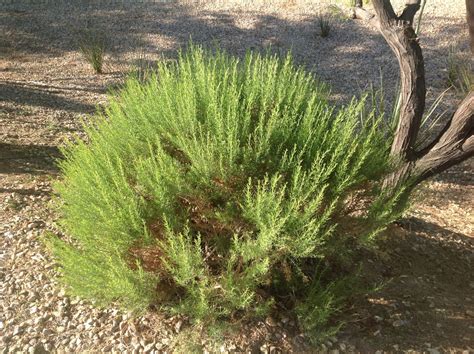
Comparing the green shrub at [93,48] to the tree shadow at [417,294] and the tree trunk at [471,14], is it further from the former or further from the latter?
the tree trunk at [471,14]

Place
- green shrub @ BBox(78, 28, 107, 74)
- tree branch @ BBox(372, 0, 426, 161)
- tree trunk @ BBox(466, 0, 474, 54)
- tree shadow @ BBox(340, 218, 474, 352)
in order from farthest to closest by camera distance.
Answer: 1. green shrub @ BBox(78, 28, 107, 74)
2. tree branch @ BBox(372, 0, 426, 161)
3. tree trunk @ BBox(466, 0, 474, 54)
4. tree shadow @ BBox(340, 218, 474, 352)

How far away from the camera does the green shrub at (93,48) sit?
793cm

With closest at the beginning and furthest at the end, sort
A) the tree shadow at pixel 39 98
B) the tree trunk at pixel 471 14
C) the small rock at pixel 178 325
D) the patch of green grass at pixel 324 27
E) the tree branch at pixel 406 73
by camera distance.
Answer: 1. the small rock at pixel 178 325
2. the tree trunk at pixel 471 14
3. the tree branch at pixel 406 73
4. the tree shadow at pixel 39 98
5. the patch of green grass at pixel 324 27

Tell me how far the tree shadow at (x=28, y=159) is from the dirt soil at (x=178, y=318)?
10mm

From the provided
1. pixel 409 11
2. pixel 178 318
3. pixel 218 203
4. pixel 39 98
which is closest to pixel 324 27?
pixel 39 98

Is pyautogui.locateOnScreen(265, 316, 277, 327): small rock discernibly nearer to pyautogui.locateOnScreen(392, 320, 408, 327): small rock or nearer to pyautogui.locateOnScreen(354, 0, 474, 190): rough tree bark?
pyautogui.locateOnScreen(392, 320, 408, 327): small rock

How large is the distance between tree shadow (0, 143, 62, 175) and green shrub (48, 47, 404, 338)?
1836mm

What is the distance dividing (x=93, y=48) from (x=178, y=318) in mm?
6368

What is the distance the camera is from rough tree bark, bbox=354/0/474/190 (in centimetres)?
322

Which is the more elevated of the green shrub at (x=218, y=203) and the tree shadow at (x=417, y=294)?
the green shrub at (x=218, y=203)

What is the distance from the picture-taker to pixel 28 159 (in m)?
4.55

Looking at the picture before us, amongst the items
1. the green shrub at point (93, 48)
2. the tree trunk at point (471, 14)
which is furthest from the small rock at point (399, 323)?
the green shrub at point (93, 48)

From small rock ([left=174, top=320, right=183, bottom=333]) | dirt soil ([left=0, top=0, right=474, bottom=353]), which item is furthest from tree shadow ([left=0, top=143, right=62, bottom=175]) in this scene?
small rock ([left=174, top=320, right=183, bottom=333])

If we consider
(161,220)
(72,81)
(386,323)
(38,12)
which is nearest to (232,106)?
(161,220)
